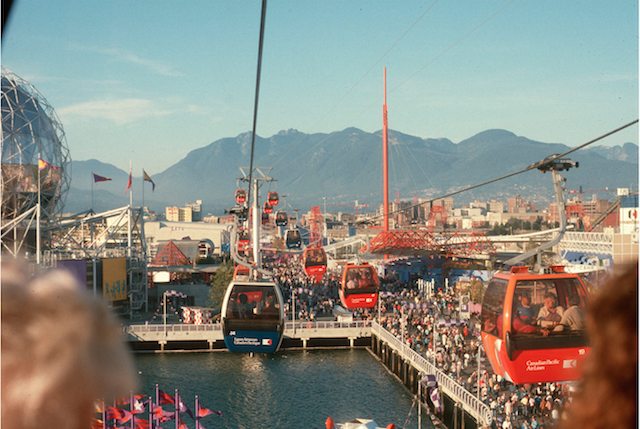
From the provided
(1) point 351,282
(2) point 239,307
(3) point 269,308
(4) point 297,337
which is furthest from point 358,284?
(4) point 297,337

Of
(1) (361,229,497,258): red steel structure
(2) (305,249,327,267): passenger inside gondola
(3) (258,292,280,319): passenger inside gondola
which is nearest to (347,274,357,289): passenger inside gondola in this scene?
(2) (305,249,327,267): passenger inside gondola

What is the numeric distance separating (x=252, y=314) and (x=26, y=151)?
136ft

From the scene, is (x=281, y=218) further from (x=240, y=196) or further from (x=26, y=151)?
(x=26, y=151)

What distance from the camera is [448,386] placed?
20.9 m

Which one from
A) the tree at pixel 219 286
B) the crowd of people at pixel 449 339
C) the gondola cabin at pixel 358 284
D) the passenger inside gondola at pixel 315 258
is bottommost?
the crowd of people at pixel 449 339

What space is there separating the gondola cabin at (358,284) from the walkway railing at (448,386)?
184 inches

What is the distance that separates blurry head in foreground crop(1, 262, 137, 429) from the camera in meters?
1.45

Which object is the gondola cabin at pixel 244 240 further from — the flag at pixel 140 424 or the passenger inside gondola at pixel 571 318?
the passenger inside gondola at pixel 571 318

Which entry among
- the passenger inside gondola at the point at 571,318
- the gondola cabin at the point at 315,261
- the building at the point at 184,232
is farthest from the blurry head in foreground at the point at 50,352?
the building at the point at 184,232

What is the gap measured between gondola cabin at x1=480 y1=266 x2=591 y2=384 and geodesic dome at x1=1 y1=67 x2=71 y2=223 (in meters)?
41.0

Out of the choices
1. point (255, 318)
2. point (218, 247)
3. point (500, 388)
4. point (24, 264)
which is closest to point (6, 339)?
point (24, 264)

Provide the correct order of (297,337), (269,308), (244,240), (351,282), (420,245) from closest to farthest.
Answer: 1. (269,308)
2. (351,282)
3. (297,337)
4. (244,240)
5. (420,245)

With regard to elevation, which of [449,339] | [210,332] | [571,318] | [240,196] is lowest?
[210,332]

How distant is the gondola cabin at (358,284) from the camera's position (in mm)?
19609
